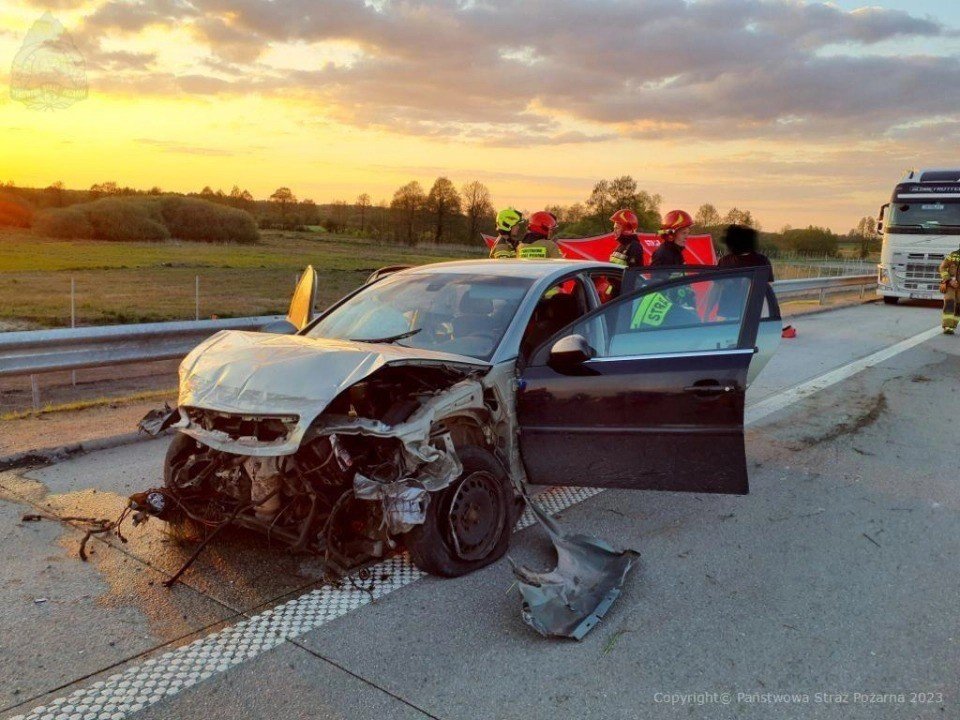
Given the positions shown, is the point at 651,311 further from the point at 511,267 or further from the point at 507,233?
the point at 507,233

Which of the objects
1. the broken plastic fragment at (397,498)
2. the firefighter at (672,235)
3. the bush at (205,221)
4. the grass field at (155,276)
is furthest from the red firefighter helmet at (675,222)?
the bush at (205,221)

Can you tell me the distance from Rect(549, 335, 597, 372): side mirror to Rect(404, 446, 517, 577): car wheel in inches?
25.4

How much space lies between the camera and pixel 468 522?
13.0 feet

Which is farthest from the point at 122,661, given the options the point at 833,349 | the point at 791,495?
the point at 833,349

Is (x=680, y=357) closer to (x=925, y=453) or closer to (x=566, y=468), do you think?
(x=566, y=468)

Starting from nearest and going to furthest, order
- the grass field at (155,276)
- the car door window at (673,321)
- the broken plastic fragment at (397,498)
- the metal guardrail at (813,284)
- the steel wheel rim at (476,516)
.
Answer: the broken plastic fragment at (397,498), the steel wheel rim at (476,516), the car door window at (673,321), the grass field at (155,276), the metal guardrail at (813,284)

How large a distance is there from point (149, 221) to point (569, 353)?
35543 millimetres

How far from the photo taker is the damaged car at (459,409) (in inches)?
145

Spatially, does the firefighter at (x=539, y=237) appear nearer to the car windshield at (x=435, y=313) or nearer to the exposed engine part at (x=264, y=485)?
the car windshield at (x=435, y=313)

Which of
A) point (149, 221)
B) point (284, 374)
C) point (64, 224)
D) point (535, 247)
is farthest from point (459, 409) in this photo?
point (149, 221)

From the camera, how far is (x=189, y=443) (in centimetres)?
434

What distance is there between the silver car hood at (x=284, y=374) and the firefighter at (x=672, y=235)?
5.01m

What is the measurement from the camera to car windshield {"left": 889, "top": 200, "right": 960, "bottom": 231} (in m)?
20.7

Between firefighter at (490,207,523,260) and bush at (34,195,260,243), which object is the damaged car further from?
bush at (34,195,260,243)
